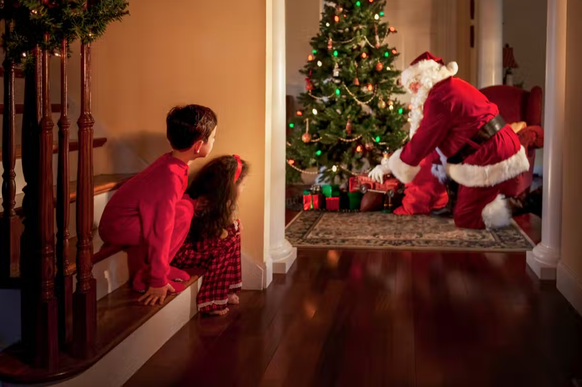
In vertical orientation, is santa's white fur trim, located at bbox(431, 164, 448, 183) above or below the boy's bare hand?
above

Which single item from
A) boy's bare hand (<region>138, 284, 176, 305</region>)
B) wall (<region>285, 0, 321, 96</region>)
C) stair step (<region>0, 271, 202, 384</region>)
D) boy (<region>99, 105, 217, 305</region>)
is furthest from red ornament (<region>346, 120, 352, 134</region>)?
boy's bare hand (<region>138, 284, 176, 305</region>)

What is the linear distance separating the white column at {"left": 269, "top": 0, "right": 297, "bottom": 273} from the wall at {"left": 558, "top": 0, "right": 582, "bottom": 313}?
5.01 ft

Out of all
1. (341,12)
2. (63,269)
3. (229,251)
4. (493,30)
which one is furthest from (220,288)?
(493,30)

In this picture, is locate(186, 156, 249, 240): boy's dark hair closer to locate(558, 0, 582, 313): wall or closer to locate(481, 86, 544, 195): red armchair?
locate(558, 0, 582, 313): wall

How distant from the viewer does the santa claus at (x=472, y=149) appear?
19.0ft

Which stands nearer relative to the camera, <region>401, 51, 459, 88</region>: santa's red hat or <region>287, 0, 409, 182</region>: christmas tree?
<region>401, 51, 459, 88</region>: santa's red hat

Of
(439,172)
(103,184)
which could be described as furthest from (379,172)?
(103,184)

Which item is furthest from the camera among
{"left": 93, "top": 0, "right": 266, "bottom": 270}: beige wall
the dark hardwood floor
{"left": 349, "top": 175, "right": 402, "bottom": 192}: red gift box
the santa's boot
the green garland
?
{"left": 349, "top": 175, "right": 402, "bottom": 192}: red gift box

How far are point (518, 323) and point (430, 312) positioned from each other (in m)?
0.40

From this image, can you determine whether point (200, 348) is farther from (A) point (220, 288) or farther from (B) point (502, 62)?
(B) point (502, 62)

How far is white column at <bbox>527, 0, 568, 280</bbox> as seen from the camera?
4.04 m

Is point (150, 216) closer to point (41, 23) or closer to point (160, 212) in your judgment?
point (160, 212)

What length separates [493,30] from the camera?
321 inches

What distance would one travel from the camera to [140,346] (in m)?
2.71
